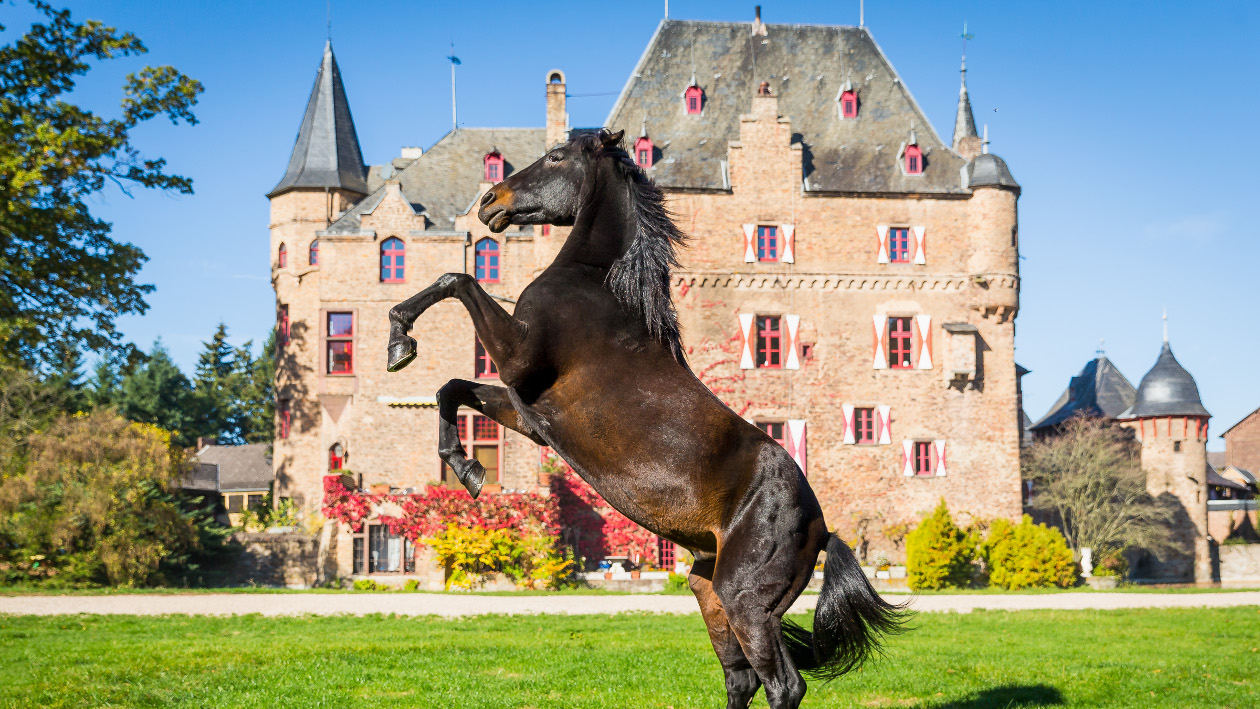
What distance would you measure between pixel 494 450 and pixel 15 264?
542 inches

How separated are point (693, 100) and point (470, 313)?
96.0ft

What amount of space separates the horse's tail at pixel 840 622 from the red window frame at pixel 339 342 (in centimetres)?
2576

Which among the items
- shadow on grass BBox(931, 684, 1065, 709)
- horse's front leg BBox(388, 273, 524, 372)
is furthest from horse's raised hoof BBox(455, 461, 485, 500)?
shadow on grass BBox(931, 684, 1065, 709)

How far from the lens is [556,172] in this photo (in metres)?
5.16

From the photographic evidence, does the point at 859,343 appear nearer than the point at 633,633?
No

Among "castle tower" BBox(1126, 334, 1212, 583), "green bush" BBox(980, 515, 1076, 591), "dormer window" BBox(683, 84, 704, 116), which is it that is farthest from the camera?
"castle tower" BBox(1126, 334, 1212, 583)

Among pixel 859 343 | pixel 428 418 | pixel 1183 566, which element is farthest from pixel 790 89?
pixel 1183 566

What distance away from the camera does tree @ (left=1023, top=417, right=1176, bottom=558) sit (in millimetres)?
32062

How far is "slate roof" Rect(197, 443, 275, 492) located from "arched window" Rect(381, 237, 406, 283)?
84.2 feet

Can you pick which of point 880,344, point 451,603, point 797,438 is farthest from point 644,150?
point 451,603

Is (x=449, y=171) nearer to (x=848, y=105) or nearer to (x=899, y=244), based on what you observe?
(x=848, y=105)

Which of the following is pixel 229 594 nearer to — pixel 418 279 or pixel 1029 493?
pixel 418 279

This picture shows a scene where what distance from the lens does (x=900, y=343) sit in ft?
101

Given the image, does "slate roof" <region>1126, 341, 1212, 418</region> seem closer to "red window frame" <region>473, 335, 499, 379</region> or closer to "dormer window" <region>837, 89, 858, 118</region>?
"dormer window" <region>837, 89, 858, 118</region>
